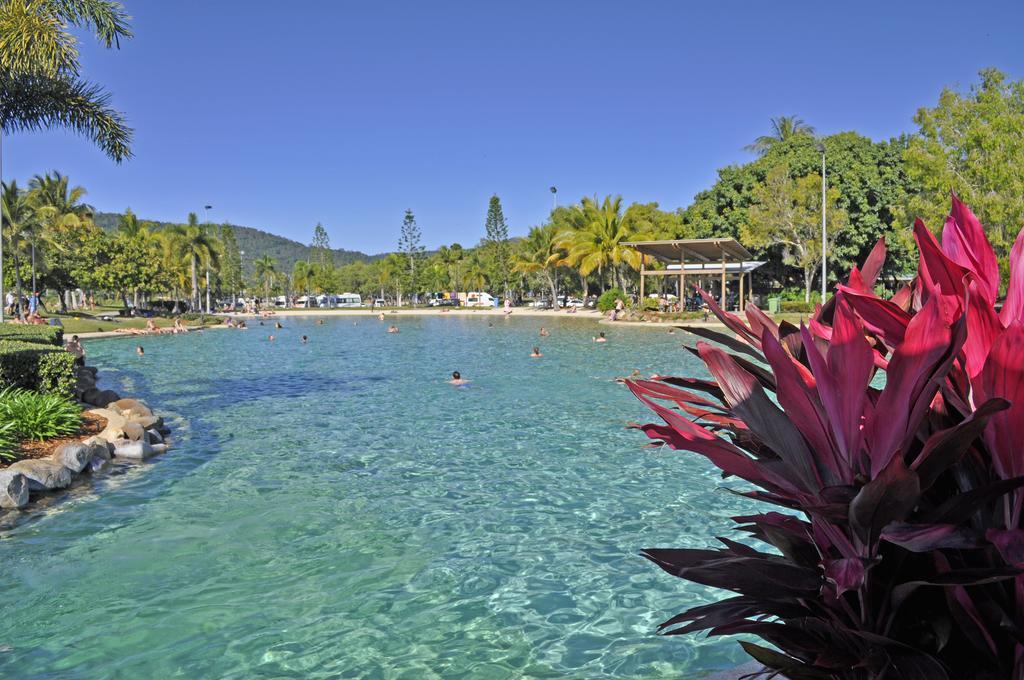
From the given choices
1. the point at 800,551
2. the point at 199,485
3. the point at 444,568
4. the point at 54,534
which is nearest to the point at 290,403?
the point at 199,485

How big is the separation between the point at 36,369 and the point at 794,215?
123 ft

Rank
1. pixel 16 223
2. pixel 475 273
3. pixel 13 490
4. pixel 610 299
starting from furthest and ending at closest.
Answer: pixel 475 273 → pixel 610 299 → pixel 16 223 → pixel 13 490

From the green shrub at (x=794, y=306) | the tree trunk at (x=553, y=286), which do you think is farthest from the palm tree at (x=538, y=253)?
the green shrub at (x=794, y=306)

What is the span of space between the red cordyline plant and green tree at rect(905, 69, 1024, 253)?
1010 inches

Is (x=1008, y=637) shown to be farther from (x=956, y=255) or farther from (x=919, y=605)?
(x=956, y=255)

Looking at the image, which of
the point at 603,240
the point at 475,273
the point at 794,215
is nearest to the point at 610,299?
the point at 603,240

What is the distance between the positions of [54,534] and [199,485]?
1.84m

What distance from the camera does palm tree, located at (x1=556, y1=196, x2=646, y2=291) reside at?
52381mm

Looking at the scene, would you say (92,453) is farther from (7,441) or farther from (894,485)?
(894,485)

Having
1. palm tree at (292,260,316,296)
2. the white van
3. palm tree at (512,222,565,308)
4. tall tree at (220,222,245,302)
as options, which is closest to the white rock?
palm tree at (512,222,565,308)

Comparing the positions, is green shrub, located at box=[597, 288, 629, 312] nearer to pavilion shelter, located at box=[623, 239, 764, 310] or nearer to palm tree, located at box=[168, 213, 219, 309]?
pavilion shelter, located at box=[623, 239, 764, 310]

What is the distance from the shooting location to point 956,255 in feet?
5.39

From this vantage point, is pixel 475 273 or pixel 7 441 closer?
pixel 7 441

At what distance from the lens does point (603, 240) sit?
175ft
